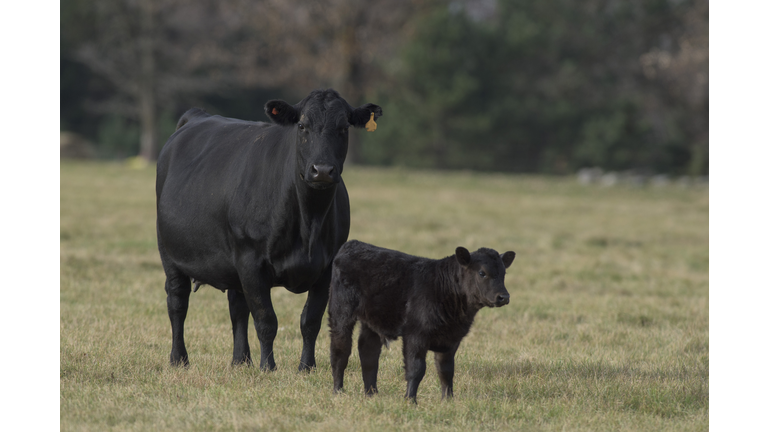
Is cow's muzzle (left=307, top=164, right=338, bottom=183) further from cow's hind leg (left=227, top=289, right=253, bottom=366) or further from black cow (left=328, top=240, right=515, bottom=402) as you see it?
cow's hind leg (left=227, top=289, right=253, bottom=366)

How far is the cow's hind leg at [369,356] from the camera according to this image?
5738 mm

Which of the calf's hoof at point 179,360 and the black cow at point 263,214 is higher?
the black cow at point 263,214

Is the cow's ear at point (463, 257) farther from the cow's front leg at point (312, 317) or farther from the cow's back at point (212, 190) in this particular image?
the cow's back at point (212, 190)

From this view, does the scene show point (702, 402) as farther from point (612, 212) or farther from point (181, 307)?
point (612, 212)

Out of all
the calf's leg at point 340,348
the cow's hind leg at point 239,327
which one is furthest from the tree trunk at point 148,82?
the calf's leg at point 340,348

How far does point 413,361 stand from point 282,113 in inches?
78.4

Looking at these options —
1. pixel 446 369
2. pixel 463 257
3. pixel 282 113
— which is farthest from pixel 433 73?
pixel 463 257

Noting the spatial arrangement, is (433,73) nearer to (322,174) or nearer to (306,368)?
(306,368)

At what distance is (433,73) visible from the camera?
38750mm

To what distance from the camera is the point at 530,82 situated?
42.8 metres

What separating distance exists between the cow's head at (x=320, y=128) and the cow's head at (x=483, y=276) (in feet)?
3.35

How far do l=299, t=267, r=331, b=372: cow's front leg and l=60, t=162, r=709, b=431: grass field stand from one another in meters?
0.16

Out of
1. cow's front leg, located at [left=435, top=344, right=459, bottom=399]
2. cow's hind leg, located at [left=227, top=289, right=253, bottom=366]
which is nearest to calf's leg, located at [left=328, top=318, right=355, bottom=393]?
cow's front leg, located at [left=435, top=344, right=459, bottom=399]

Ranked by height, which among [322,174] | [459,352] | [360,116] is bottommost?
[459,352]
